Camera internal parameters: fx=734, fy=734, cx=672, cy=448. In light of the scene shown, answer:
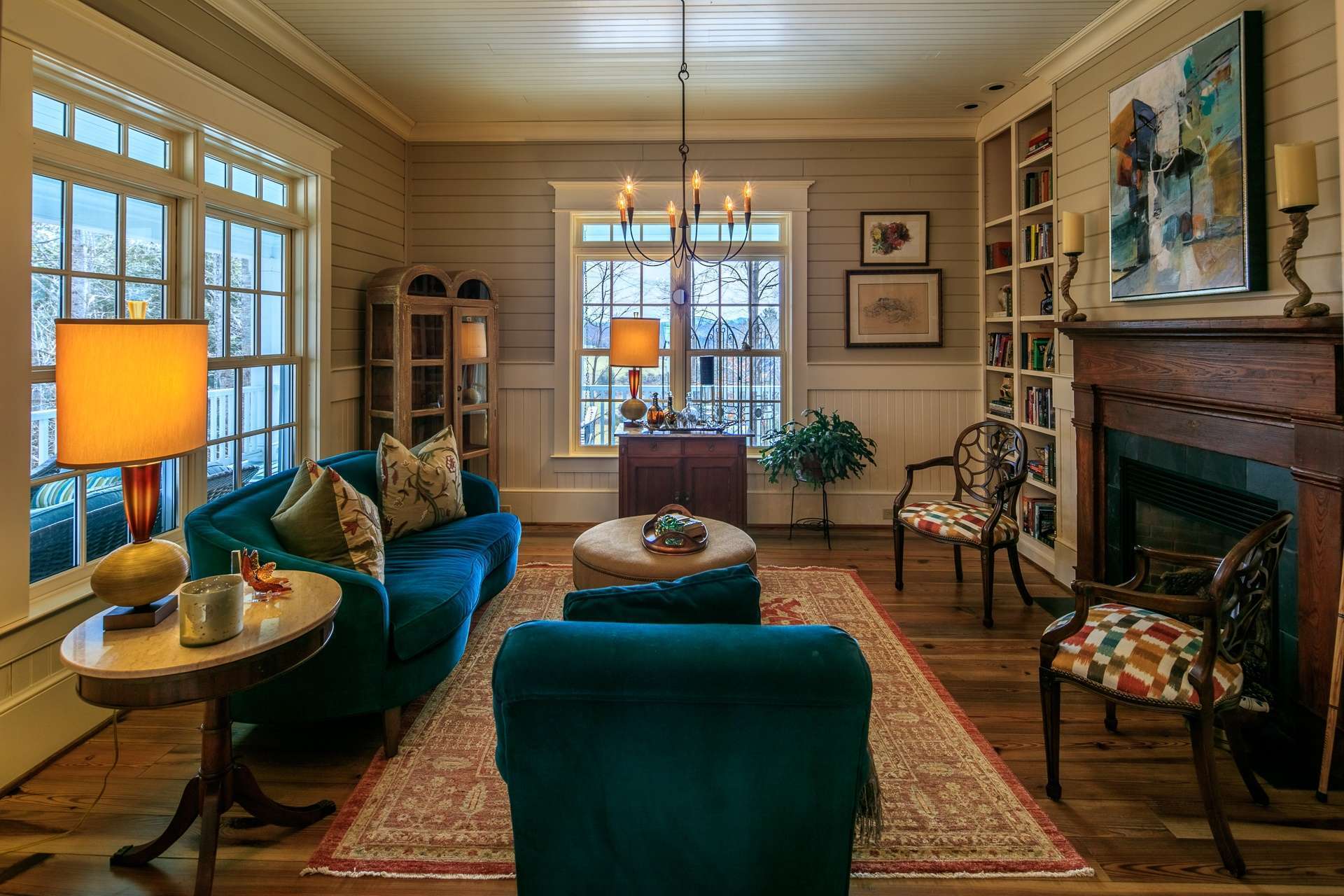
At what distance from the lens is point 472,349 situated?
503 centimetres

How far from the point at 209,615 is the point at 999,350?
4.83 m

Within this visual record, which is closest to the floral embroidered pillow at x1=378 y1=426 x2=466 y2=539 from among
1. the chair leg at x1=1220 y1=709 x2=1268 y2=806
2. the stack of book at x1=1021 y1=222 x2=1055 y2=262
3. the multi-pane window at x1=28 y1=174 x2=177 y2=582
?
the multi-pane window at x1=28 y1=174 x2=177 y2=582

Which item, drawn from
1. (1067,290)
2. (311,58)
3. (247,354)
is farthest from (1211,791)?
(311,58)

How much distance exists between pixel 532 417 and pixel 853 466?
92.8 inches

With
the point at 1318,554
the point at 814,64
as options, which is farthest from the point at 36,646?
the point at 814,64

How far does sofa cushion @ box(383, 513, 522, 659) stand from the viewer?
2.45 metres

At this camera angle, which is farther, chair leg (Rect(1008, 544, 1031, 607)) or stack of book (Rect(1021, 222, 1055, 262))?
stack of book (Rect(1021, 222, 1055, 262))

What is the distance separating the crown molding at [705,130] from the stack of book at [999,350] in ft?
4.83

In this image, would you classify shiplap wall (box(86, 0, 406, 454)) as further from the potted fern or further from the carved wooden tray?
the potted fern

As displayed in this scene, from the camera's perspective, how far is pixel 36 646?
2389 mm

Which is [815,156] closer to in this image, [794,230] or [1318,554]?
[794,230]

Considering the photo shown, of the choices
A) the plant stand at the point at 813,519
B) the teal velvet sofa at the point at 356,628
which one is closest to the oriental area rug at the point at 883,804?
the teal velvet sofa at the point at 356,628

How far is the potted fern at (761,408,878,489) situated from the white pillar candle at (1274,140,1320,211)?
282 centimetres

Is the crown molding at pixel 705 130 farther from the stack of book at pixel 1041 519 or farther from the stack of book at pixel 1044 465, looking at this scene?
the stack of book at pixel 1041 519
